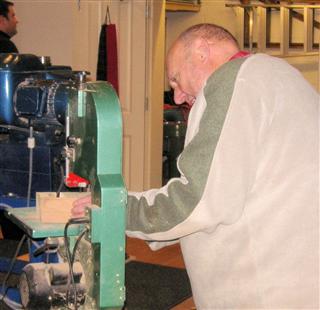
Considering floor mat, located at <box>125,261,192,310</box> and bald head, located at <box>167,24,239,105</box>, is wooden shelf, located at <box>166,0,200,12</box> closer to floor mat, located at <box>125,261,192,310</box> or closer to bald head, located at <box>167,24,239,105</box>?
floor mat, located at <box>125,261,192,310</box>

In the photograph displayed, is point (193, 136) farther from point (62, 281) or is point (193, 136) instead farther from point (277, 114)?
point (62, 281)

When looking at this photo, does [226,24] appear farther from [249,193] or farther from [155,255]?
[249,193]

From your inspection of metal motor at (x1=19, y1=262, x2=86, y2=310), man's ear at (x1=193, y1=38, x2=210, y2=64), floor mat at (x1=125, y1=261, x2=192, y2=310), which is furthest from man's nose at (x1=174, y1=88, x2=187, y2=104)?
floor mat at (x1=125, y1=261, x2=192, y2=310)

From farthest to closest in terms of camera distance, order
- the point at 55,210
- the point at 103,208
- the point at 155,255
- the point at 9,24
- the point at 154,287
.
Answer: the point at 9,24 < the point at 155,255 < the point at 154,287 < the point at 55,210 < the point at 103,208

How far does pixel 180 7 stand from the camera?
21.2ft

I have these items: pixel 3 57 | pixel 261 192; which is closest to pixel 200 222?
pixel 261 192

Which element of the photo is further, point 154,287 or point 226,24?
point 226,24

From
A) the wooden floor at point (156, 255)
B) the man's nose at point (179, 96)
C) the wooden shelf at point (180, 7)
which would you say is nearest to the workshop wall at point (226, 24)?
the wooden shelf at point (180, 7)

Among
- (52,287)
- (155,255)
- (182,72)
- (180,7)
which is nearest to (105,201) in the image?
(52,287)

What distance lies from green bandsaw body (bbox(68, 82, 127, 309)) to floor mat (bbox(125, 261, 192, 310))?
1.73m

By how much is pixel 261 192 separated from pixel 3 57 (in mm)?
1409

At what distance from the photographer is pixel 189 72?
1.61 m

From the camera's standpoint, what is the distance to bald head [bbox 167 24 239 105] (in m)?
1.59

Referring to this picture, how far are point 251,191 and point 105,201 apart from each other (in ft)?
1.03
